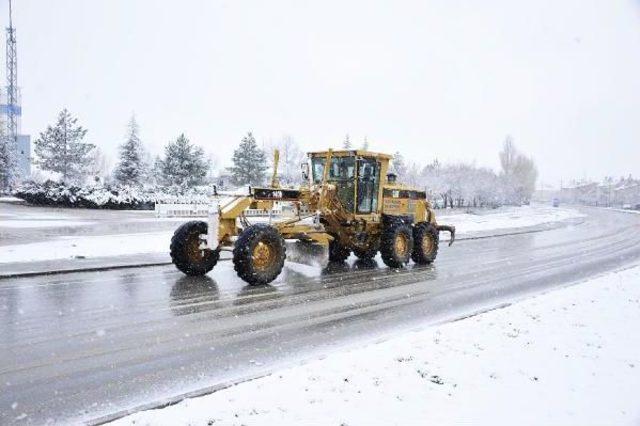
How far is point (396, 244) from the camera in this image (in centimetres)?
1455

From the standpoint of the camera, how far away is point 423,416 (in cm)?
466

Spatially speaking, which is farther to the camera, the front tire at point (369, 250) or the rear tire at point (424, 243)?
the rear tire at point (424, 243)

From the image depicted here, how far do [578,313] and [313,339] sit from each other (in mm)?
4672

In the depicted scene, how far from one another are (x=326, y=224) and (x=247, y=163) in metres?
44.3

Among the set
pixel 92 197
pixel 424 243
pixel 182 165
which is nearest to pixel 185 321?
pixel 424 243

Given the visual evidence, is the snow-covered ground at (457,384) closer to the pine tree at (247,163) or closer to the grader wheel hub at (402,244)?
the grader wheel hub at (402,244)

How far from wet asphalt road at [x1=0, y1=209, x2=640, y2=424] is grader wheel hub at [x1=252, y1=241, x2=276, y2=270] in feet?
1.65

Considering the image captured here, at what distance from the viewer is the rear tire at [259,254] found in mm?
10469

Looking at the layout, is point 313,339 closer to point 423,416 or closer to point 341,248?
point 423,416

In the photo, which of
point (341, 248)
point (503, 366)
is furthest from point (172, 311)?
point (341, 248)

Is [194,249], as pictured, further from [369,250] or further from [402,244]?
[402,244]

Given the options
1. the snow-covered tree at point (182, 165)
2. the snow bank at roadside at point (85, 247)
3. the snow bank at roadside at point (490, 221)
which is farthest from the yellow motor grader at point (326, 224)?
the snow-covered tree at point (182, 165)

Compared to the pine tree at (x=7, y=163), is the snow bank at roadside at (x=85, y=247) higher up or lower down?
lower down

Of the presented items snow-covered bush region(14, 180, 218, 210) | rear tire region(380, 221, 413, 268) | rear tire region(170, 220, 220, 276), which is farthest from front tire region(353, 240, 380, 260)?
snow-covered bush region(14, 180, 218, 210)
